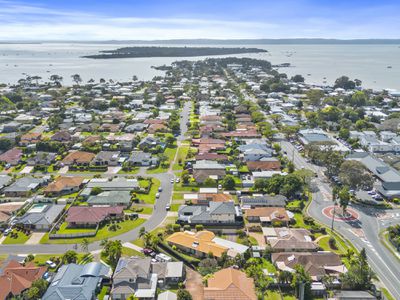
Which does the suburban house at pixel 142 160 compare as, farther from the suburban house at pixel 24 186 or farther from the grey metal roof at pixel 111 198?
the suburban house at pixel 24 186

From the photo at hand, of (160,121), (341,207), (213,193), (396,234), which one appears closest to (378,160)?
(341,207)

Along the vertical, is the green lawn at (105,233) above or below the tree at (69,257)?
below

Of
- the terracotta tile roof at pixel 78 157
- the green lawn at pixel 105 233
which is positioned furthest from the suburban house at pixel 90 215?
the terracotta tile roof at pixel 78 157

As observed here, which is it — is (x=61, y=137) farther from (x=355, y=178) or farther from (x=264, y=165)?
(x=355, y=178)

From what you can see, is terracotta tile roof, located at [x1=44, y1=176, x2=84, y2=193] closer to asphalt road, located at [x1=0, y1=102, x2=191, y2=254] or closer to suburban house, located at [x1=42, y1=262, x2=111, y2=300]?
asphalt road, located at [x1=0, y1=102, x2=191, y2=254]

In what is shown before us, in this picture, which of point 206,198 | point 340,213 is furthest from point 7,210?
point 340,213

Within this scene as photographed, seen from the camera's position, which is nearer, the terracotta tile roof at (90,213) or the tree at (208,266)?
the tree at (208,266)

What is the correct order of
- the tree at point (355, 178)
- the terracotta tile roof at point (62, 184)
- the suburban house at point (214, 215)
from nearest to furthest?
the suburban house at point (214, 215) < the tree at point (355, 178) < the terracotta tile roof at point (62, 184)

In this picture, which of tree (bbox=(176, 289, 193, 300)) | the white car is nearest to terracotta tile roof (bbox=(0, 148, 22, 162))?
the white car
